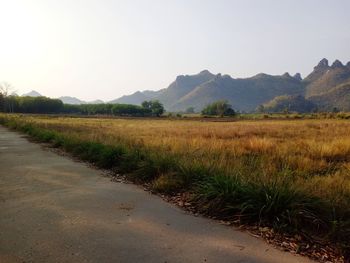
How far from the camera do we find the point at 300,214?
19.0 ft

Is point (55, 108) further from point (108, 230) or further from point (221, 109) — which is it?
point (108, 230)

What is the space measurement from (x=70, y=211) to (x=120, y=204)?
0.98m

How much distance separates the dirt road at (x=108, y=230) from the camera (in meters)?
4.81

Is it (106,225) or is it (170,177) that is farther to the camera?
(170,177)

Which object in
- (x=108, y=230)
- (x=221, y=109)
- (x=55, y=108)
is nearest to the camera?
(x=108, y=230)

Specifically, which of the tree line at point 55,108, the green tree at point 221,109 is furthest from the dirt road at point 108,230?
the tree line at point 55,108

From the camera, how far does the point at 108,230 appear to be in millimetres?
5793

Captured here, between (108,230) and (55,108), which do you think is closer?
(108,230)

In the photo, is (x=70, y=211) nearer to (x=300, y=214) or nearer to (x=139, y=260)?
(x=139, y=260)

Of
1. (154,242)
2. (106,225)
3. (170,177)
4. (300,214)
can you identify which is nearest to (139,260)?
(154,242)

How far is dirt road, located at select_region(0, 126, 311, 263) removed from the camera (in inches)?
189

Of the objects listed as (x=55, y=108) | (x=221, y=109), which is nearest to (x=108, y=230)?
(x=221, y=109)

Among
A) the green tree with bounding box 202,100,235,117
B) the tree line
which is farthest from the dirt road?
the tree line

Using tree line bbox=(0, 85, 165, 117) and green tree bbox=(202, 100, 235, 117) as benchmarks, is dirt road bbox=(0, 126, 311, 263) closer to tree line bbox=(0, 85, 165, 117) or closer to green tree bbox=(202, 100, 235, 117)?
green tree bbox=(202, 100, 235, 117)
